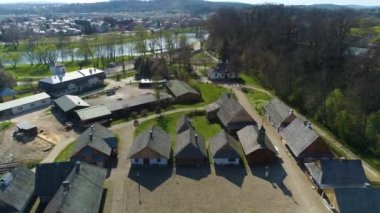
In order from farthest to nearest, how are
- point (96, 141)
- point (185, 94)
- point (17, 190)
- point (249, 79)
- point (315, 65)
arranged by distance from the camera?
point (249, 79), point (315, 65), point (185, 94), point (96, 141), point (17, 190)

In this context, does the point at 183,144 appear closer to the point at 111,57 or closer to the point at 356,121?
the point at 356,121

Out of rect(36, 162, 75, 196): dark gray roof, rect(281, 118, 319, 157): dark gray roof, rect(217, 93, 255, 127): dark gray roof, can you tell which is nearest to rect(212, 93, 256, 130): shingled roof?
rect(217, 93, 255, 127): dark gray roof

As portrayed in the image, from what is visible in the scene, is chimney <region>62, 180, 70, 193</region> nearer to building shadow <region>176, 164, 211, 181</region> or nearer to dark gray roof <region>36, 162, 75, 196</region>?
dark gray roof <region>36, 162, 75, 196</region>

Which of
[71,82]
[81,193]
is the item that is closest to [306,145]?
[81,193]

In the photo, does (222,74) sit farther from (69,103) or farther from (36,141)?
(36,141)

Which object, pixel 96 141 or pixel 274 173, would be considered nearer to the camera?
pixel 274 173

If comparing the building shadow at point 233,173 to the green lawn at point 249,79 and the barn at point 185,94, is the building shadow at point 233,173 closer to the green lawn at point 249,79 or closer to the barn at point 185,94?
the barn at point 185,94

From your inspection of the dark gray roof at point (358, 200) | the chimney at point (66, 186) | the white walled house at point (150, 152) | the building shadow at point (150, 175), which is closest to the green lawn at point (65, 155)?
the white walled house at point (150, 152)
